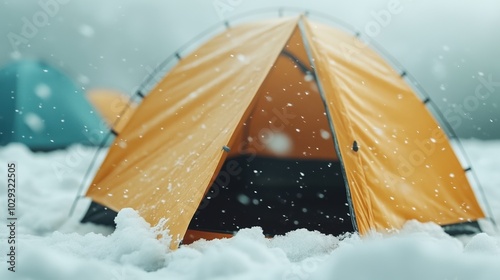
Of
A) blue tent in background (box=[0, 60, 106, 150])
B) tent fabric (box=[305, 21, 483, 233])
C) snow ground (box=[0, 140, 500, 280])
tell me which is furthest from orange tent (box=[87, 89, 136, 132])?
tent fabric (box=[305, 21, 483, 233])

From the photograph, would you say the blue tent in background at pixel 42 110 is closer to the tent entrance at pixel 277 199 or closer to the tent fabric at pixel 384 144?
the tent entrance at pixel 277 199

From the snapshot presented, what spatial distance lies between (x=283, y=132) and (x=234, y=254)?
6.58 feet

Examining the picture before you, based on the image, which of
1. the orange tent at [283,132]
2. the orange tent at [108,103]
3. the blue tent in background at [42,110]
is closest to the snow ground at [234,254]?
the orange tent at [283,132]

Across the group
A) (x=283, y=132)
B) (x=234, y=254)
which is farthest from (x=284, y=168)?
(x=234, y=254)

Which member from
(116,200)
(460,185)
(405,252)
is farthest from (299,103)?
(405,252)

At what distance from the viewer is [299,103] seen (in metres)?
3.75

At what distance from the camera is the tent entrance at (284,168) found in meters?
3.20

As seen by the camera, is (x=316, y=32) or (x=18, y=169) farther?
(x=18, y=169)

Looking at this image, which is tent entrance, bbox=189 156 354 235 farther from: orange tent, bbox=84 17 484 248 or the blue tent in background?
the blue tent in background

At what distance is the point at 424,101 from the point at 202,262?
2037mm

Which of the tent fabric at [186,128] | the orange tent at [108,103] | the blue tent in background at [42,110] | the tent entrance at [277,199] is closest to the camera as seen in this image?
the tent fabric at [186,128]

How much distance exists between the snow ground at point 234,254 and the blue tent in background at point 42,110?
2.29m

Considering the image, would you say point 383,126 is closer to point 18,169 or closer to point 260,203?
point 260,203

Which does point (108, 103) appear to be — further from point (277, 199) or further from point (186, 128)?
point (186, 128)
